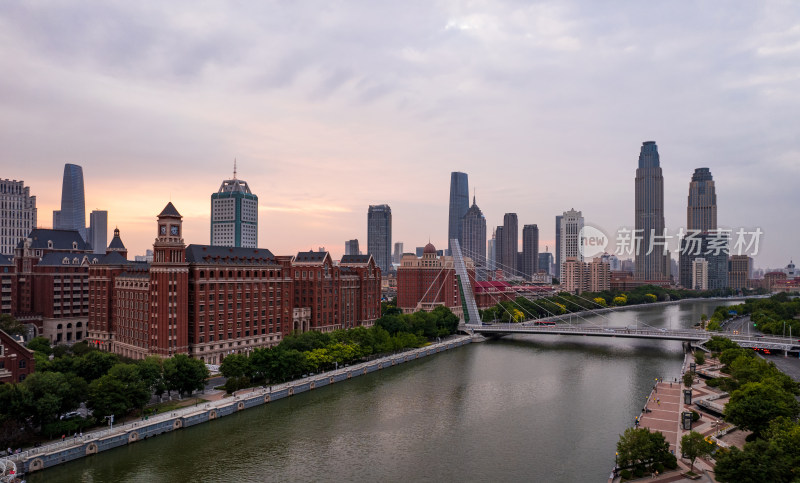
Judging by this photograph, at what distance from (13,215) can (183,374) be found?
9541 centimetres

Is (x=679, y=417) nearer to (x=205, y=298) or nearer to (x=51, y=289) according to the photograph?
(x=205, y=298)

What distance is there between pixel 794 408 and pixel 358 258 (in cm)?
7315

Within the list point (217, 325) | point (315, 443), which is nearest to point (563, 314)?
point (217, 325)

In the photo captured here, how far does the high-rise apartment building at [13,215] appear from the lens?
11762 centimetres

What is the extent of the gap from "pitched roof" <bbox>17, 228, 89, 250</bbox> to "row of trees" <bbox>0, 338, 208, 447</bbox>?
147 ft

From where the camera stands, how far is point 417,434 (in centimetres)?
4591

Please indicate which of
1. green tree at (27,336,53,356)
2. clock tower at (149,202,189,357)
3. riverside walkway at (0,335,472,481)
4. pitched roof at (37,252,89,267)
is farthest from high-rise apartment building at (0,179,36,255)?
riverside walkway at (0,335,472,481)

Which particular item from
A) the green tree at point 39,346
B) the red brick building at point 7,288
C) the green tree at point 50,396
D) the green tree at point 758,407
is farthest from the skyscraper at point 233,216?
the green tree at point 758,407

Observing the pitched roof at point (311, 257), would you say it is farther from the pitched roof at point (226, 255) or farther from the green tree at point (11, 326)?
the green tree at point (11, 326)

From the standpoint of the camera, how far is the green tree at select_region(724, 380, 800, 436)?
38188 millimetres

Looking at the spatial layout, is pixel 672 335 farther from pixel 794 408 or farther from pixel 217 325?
pixel 217 325

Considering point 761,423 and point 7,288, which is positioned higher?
point 7,288

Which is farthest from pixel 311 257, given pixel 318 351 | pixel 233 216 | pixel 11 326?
pixel 233 216

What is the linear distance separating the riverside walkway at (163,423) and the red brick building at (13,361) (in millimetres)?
8795
